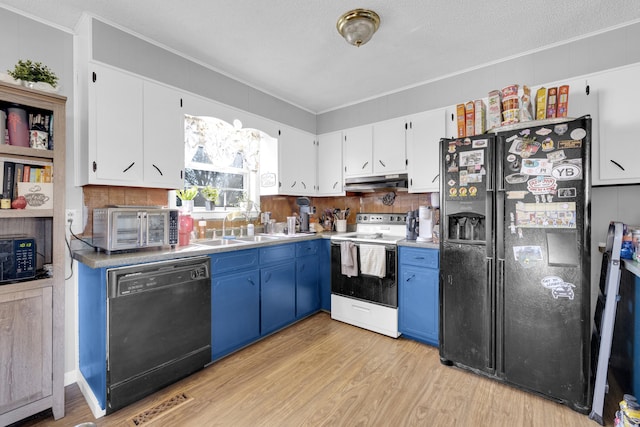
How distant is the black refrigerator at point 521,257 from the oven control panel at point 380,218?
1.03m

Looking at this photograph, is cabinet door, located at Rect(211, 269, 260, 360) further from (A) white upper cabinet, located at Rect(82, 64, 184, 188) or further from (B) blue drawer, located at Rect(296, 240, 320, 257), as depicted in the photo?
(A) white upper cabinet, located at Rect(82, 64, 184, 188)

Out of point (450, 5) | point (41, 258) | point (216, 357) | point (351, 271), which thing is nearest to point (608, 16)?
point (450, 5)

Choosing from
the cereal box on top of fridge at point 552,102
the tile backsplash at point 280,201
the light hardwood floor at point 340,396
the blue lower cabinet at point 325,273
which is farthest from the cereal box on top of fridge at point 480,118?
the light hardwood floor at point 340,396

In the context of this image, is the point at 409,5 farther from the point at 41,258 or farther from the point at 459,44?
the point at 41,258

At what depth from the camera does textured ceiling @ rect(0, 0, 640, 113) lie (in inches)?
75.0

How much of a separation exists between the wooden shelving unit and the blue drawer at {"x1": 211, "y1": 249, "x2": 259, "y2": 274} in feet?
3.05

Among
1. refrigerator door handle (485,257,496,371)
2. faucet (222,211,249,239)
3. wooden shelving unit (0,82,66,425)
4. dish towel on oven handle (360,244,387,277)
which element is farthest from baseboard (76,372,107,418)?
refrigerator door handle (485,257,496,371)

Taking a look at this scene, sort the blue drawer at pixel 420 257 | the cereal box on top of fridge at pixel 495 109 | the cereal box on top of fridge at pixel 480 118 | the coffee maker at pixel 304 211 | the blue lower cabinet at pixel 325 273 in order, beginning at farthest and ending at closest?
1. the coffee maker at pixel 304 211
2. the blue lower cabinet at pixel 325 273
3. the blue drawer at pixel 420 257
4. the cereal box on top of fridge at pixel 480 118
5. the cereal box on top of fridge at pixel 495 109

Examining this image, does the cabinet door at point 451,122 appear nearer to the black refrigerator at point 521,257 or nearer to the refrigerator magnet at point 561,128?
the black refrigerator at point 521,257

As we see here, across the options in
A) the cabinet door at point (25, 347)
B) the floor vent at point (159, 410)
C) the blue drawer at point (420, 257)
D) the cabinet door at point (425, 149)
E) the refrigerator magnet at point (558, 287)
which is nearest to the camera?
the cabinet door at point (25, 347)

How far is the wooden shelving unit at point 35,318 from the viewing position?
162 centimetres

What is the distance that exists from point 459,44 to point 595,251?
1.99 meters

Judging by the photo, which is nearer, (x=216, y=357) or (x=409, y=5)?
(x=409, y=5)

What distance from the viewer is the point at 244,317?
2547 mm
